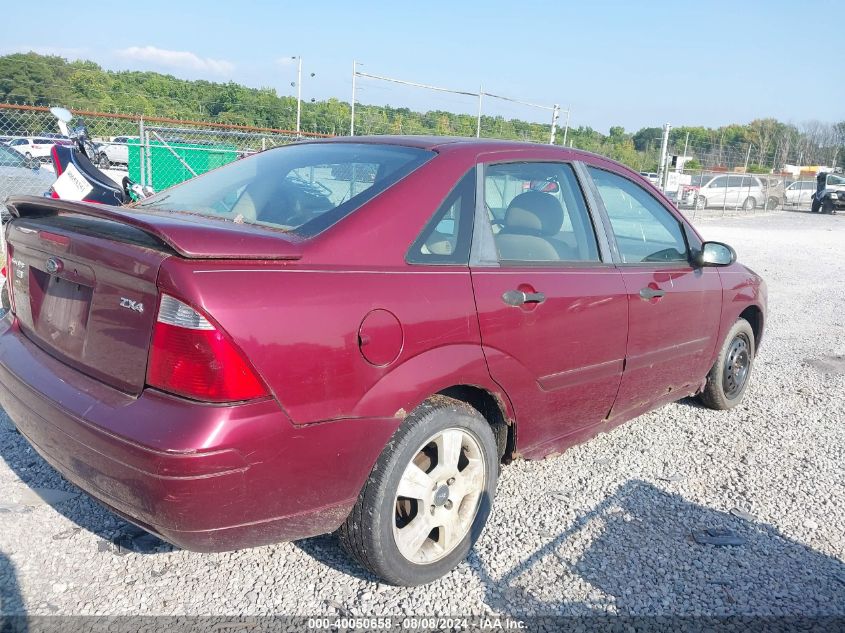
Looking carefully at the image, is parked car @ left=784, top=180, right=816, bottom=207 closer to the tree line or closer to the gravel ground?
the tree line

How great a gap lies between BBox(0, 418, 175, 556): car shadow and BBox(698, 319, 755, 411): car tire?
3.59m

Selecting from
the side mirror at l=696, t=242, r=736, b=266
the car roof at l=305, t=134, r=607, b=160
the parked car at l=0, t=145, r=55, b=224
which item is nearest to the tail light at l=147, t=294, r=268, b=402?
the car roof at l=305, t=134, r=607, b=160

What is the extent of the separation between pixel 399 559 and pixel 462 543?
0.35 metres

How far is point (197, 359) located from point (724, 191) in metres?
30.1

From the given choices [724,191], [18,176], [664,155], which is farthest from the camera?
[724,191]

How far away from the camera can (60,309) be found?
2.52m

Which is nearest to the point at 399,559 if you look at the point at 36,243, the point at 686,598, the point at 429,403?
the point at 429,403

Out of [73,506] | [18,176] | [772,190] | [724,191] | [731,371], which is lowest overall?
[73,506]

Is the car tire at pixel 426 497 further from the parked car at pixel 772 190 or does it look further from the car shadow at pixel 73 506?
the parked car at pixel 772 190

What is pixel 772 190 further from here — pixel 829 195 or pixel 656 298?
pixel 656 298

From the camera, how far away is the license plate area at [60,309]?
94.3 inches

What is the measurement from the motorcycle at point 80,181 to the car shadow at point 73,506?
4.01 meters

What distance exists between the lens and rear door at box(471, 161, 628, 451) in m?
2.84

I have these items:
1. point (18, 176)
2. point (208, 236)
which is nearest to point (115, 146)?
point (18, 176)
